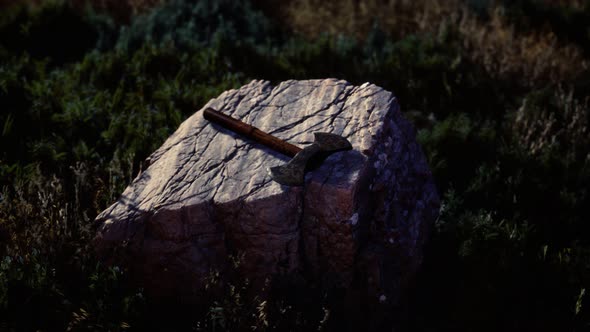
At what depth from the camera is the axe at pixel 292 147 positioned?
317 cm

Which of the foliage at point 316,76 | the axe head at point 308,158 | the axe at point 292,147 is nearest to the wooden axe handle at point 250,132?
the axe at point 292,147

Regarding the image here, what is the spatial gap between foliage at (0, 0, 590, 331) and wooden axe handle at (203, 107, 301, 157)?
733 millimetres

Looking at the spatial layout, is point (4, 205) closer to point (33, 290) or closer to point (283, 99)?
point (33, 290)

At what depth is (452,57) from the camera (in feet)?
21.2

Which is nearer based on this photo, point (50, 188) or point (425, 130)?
point (50, 188)

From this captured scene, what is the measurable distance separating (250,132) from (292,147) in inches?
12.5

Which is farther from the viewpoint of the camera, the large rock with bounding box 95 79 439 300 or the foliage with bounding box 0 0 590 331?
the foliage with bounding box 0 0 590 331

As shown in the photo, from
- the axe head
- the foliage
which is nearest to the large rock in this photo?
the axe head

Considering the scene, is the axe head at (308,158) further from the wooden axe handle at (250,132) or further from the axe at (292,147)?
the wooden axe handle at (250,132)

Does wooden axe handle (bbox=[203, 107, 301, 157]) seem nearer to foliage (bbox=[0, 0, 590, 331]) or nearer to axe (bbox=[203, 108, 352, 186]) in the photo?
axe (bbox=[203, 108, 352, 186])

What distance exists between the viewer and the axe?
10.4ft

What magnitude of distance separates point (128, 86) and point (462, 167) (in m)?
3.39

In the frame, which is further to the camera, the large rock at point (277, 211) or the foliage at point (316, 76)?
the foliage at point (316, 76)

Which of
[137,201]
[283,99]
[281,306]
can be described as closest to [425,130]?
[283,99]
